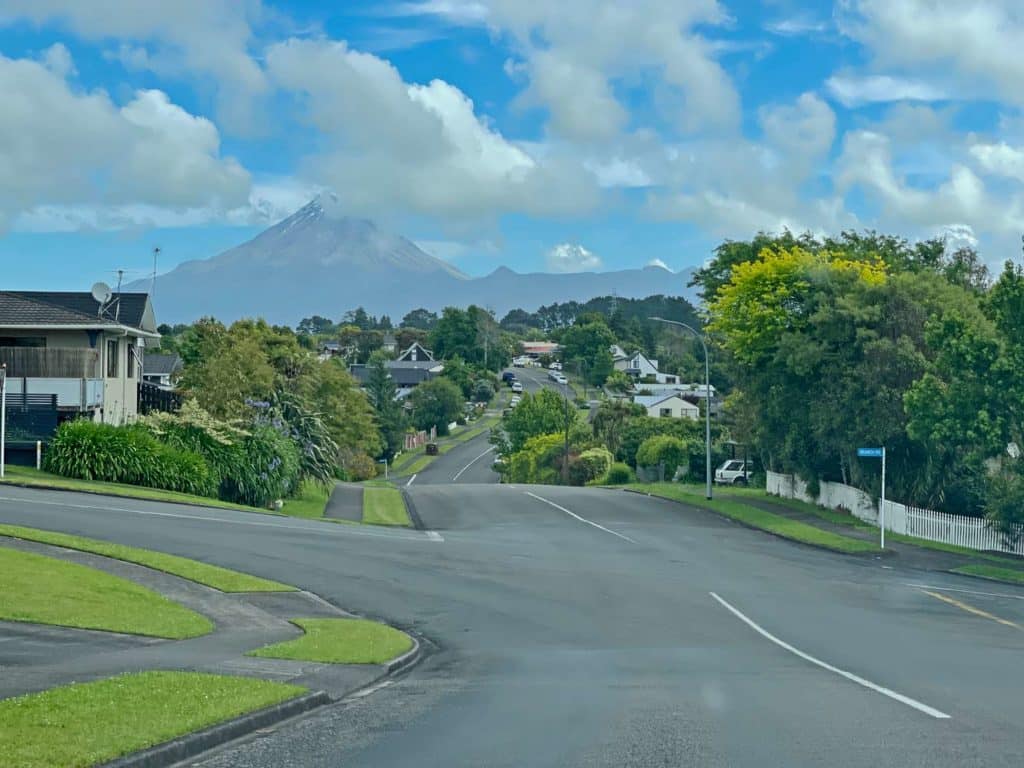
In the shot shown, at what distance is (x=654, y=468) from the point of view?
7669 cm

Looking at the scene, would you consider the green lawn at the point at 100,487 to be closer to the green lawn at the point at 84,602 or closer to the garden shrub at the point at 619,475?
the green lawn at the point at 84,602

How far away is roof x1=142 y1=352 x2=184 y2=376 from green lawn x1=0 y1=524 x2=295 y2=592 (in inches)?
2878

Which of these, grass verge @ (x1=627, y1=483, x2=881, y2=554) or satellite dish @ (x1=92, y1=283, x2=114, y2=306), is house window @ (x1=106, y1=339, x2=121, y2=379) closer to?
satellite dish @ (x1=92, y1=283, x2=114, y2=306)

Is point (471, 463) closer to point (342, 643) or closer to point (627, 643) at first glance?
point (627, 643)

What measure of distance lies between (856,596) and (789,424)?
23676 millimetres

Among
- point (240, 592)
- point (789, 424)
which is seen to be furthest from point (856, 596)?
point (789, 424)

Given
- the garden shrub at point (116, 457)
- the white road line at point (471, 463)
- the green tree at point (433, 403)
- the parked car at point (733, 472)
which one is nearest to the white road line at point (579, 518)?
the garden shrub at point (116, 457)

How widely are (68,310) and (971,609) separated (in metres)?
34.9

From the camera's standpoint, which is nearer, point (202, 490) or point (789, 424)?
point (202, 490)

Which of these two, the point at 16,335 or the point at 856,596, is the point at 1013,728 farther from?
the point at 16,335

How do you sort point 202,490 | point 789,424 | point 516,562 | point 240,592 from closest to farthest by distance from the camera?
point 240,592 → point 516,562 → point 202,490 → point 789,424

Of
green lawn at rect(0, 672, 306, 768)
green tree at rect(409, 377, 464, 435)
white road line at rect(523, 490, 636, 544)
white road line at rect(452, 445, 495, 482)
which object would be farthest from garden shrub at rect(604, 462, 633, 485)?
green lawn at rect(0, 672, 306, 768)

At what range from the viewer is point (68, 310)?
46.4 m

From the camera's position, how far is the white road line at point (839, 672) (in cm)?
1263
